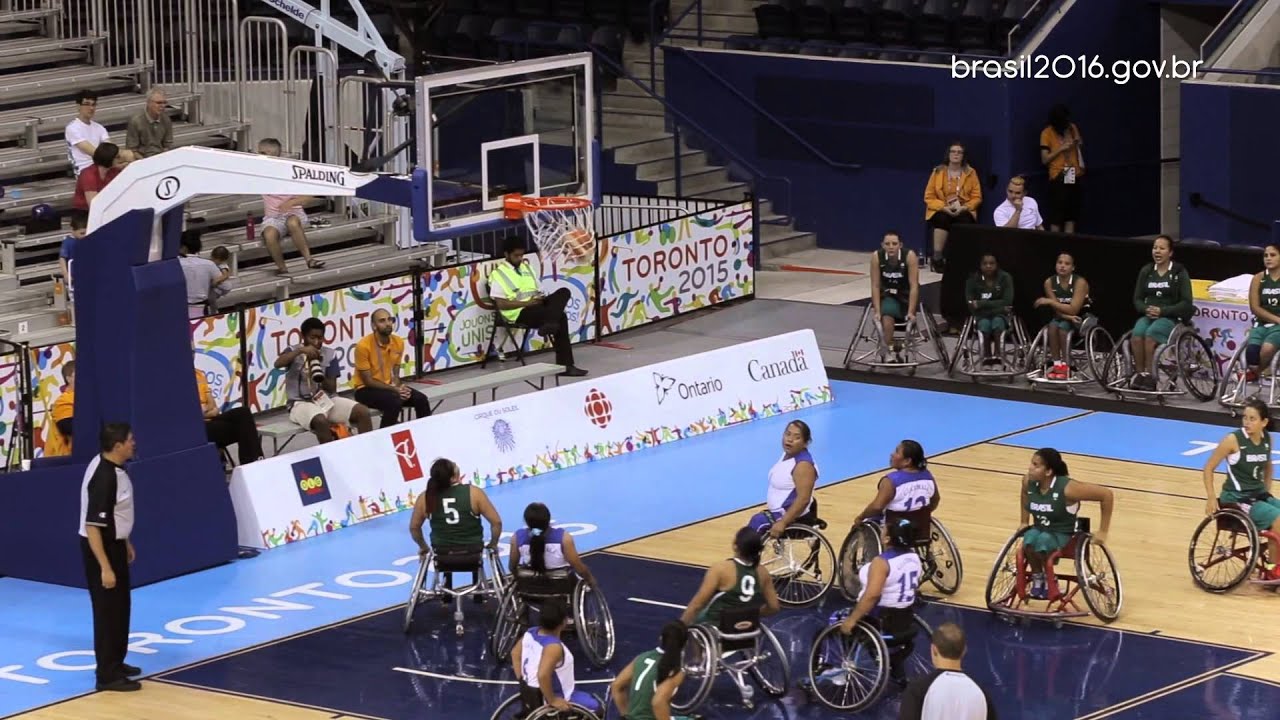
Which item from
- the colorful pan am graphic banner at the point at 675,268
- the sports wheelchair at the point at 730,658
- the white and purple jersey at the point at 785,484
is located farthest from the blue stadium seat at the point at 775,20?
the sports wheelchair at the point at 730,658

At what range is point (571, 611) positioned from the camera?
15516mm

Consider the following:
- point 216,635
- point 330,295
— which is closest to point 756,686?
point 216,635

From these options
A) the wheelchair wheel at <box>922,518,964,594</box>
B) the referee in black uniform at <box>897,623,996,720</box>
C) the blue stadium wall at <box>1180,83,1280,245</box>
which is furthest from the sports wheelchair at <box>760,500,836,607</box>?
the blue stadium wall at <box>1180,83,1280,245</box>

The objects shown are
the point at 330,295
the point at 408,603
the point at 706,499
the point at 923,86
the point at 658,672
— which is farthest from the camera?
the point at 923,86

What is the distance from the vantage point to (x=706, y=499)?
2041cm

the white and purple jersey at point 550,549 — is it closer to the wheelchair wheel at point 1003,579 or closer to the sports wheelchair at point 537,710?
the sports wheelchair at point 537,710

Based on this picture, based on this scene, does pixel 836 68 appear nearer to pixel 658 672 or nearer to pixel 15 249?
pixel 15 249

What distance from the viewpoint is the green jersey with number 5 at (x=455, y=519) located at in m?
16.3

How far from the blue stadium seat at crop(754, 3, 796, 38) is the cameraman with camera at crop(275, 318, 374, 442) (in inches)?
546

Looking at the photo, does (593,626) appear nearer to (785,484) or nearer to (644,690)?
(785,484)

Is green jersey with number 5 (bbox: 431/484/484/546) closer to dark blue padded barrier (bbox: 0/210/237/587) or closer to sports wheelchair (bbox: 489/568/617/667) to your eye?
sports wheelchair (bbox: 489/568/617/667)

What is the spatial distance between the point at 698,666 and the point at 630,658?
1345mm

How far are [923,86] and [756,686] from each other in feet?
57.4

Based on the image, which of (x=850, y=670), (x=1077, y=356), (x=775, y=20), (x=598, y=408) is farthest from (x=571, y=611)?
(x=775, y=20)
